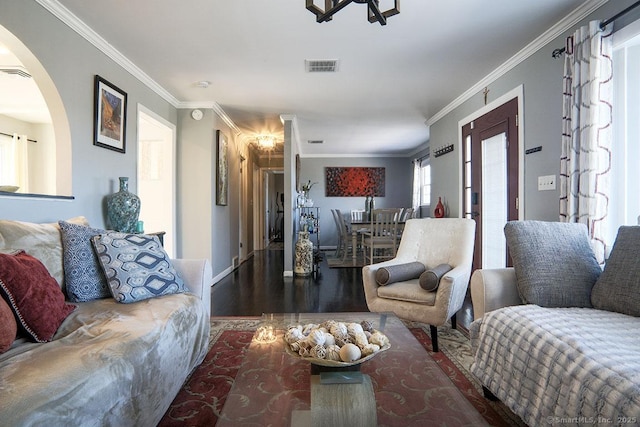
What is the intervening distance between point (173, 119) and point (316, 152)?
4.34 metres

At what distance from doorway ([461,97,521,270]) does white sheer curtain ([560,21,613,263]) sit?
0.87 meters

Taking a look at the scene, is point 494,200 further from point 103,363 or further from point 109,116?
point 109,116

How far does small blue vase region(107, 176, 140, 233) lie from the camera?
2.87 m

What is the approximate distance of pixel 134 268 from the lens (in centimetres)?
→ 187

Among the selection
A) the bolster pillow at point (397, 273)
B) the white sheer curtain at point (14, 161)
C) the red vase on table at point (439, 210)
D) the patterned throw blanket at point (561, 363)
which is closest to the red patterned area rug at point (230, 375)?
the patterned throw blanket at point (561, 363)

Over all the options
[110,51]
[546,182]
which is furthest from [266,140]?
[546,182]

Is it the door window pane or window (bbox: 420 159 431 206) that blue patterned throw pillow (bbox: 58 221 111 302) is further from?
window (bbox: 420 159 431 206)

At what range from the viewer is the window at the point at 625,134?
214 cm

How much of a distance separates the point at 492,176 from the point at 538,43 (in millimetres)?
1312

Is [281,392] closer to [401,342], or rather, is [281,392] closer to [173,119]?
[401,342]

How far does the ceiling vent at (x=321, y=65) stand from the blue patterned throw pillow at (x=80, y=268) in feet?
7.66

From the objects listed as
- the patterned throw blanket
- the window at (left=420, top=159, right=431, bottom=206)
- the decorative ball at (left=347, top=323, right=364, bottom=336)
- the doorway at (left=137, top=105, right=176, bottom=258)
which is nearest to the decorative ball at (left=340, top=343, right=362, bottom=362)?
the decorative ball at (left=347, top=323, right=364, bottom=336)

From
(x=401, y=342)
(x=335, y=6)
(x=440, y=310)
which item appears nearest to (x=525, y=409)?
(x=401, y=342)

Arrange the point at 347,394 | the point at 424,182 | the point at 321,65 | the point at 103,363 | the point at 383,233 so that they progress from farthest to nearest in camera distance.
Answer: the point at 424,182
the point at 383,233
the point at 321,65
the point at 103,363
the point at 347,394
